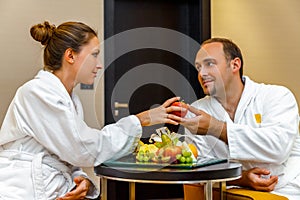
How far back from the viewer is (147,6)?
4355 mm

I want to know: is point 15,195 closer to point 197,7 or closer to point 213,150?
point 213,150

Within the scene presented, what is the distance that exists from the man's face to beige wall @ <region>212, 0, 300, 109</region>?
2059 mm

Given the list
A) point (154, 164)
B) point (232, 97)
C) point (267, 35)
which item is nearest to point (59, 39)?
point (154, 164)

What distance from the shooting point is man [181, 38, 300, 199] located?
2.07 meters

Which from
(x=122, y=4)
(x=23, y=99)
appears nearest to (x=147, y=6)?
(x=122, y=4)

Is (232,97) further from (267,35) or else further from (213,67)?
(267,35)

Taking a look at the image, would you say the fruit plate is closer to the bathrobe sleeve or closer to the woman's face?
the bathrobe sleeve

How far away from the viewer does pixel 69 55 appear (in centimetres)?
208

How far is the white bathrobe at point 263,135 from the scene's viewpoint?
208cm

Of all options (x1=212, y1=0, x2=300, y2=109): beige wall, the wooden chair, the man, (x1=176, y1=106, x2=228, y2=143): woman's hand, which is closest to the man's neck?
the man

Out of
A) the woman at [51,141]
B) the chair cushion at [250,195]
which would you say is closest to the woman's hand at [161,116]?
the woman at [51,141]

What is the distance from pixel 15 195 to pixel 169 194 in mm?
2695

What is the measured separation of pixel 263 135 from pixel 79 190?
85 cm

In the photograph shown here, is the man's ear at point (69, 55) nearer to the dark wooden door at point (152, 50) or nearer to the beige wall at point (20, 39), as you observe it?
the beige wall at point (20, 39)
